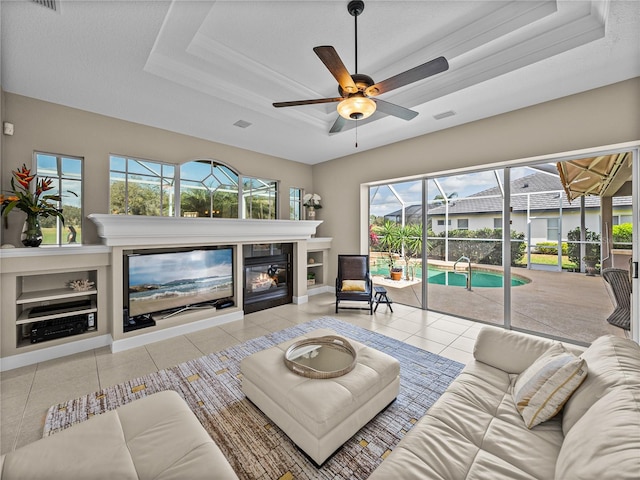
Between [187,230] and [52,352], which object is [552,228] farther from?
[52,352]

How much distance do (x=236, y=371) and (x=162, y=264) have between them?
1878mm

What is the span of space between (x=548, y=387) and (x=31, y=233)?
4.43 m

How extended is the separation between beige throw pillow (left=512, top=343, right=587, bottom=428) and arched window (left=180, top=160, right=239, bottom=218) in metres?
4.32

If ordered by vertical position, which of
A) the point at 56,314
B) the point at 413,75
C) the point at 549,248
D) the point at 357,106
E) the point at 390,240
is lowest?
the point at 56,314

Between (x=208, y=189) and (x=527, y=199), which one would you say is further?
(x=208, y=189)

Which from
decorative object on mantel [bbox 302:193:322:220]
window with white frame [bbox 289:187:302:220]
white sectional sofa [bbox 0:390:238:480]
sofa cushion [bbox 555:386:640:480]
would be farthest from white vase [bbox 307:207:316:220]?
sofa cushion [bbox 555:386:640:480]

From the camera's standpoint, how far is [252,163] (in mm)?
4965

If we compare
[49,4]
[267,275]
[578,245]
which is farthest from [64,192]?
[578,245]

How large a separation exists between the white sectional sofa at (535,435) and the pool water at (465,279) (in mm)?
2324

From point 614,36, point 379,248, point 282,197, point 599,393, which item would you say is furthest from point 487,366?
point 282,197

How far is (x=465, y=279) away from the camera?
4.34 meters

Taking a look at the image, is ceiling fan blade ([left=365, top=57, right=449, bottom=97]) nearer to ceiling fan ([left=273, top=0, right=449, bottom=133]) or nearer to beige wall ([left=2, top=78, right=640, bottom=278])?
ceiling fan ([left=273, top=0, right=449, bottom=133])

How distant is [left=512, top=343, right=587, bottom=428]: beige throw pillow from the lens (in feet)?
4.29

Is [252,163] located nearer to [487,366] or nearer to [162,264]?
[162,264]
